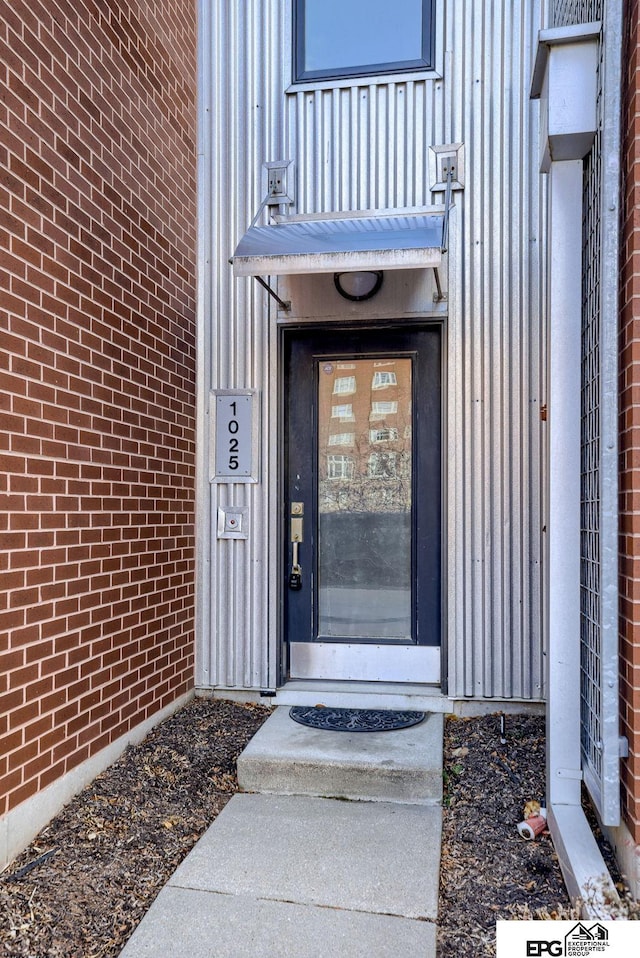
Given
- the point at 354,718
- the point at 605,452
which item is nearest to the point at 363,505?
the point at 354,718

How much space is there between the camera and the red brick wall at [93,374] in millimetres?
2576

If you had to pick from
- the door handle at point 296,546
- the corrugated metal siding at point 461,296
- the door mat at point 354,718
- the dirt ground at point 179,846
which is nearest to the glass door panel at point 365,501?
the door handle at point 296,546

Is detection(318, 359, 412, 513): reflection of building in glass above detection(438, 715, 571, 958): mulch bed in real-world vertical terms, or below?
Result: above

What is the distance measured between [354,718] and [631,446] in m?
2.30

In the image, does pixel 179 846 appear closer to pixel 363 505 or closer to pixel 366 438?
pixel 363 505

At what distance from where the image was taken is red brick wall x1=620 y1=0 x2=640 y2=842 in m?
2.23

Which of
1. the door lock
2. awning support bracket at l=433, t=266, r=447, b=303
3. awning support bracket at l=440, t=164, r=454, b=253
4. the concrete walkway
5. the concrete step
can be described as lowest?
the concrete walkway

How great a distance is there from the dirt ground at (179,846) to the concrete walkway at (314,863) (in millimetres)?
82

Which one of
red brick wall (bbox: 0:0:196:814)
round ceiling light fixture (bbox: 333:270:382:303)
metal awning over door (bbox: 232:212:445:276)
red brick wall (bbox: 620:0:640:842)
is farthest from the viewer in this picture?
round ceiling light fixture (bbox: 333:270:382:303)

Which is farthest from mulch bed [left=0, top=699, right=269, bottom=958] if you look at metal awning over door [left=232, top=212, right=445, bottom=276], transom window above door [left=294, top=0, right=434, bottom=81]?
transom window above door [left=294, top=0, right=434, bottom=81]

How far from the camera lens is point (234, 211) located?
14.3 feet

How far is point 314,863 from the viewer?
2.53m

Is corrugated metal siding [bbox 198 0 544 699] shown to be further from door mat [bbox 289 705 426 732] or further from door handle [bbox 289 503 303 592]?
door mat [bbox 289 705 426 732]

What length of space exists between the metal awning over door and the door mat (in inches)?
95.8
